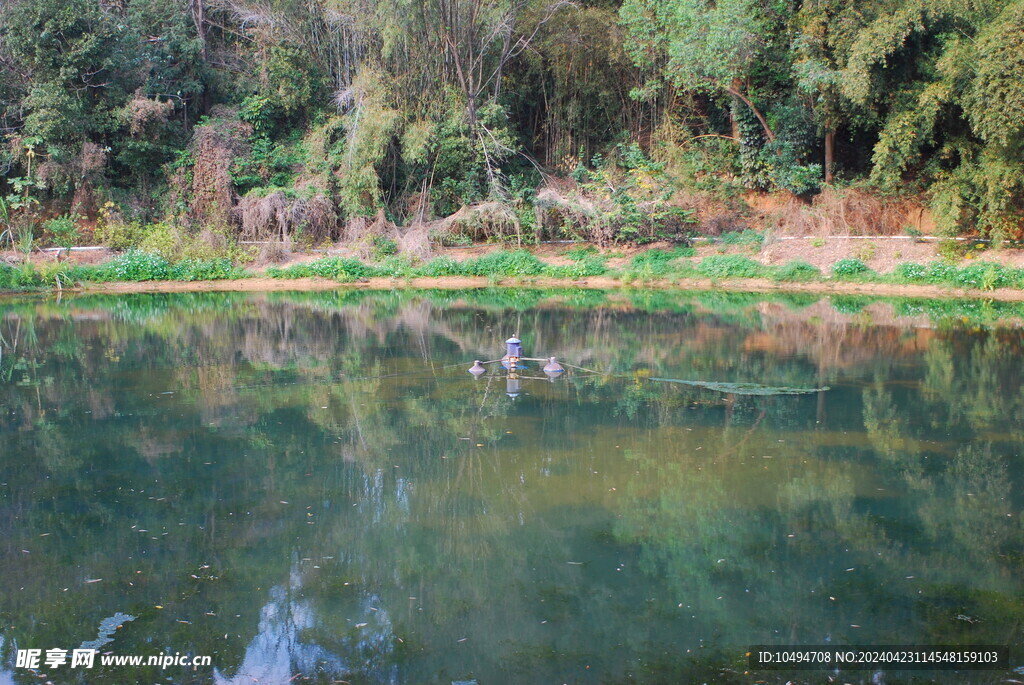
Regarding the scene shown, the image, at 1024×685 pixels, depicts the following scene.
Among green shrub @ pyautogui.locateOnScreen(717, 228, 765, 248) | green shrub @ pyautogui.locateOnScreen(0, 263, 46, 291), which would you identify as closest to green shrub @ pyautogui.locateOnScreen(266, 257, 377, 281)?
green shrub @ pyautogui.locateOnScreen(0, 263, 46, 291)

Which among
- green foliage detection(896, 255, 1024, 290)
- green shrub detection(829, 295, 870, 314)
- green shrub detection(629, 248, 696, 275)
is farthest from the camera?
green shrub detection(629, 248, 696, 275)

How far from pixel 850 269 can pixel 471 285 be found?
10107mm

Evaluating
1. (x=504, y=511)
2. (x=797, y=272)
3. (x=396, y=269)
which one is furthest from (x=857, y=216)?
(x=504, y=511)

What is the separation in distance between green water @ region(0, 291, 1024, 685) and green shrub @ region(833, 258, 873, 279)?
7607 millimetres

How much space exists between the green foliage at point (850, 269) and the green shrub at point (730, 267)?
1.84 meters

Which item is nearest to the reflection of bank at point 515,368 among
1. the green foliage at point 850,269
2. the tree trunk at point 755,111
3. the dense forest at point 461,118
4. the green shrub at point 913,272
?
the green foliage at point 850,269

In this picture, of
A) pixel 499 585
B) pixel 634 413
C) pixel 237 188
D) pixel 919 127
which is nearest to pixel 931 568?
pixel 499 585

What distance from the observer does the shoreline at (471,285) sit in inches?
867

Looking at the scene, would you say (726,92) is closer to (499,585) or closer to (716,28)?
(716,28)

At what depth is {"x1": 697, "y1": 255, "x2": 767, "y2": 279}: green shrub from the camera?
75.5 feet

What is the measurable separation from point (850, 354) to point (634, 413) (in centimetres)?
525

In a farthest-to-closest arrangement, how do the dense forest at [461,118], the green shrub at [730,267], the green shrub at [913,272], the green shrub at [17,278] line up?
the green shrub at [730,267] → the dense forest at [461,118] → the green shrub at [17,278] → the green shrub at [913,272]

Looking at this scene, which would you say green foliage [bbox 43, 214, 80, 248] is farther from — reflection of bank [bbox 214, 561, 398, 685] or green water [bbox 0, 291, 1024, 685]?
reflection of bank [bbox 214, 561, 398, 685]

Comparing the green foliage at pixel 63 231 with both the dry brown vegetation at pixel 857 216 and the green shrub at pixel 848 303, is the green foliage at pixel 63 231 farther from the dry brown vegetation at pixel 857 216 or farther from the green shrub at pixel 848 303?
the green shrub at pixel 848 303
